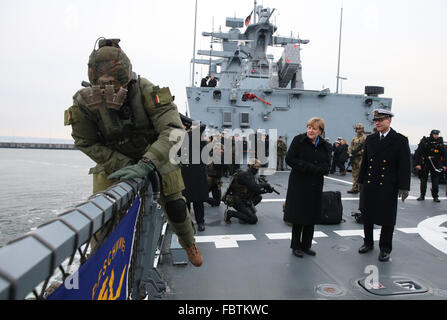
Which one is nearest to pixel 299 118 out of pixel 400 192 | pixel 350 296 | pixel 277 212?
pixel 277 212

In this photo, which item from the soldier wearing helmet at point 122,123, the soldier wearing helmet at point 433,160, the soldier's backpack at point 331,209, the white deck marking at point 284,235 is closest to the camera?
the soldier wearing helmet at point 122,123

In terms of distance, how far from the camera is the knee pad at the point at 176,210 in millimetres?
2174

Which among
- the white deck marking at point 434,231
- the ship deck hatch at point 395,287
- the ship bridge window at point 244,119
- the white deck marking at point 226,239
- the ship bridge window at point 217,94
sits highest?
the ship bridge window at point 217,94

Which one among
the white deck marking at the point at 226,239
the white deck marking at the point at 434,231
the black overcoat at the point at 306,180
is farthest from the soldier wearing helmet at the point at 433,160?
the white deck marking at the point at 226,239

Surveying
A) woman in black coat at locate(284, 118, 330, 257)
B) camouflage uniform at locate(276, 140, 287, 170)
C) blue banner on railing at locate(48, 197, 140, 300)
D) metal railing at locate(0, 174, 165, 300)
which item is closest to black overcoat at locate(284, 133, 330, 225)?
woman in black coat at locate(284, 118, 330, 257)

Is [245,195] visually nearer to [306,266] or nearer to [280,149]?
[306,266]

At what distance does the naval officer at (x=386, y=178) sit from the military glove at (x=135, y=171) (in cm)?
279

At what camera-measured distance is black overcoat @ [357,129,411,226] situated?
11.1 ft

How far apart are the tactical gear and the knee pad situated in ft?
2.81

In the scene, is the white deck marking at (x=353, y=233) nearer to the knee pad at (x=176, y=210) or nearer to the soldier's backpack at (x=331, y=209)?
the soldier's backpack at (x=331, y=209)

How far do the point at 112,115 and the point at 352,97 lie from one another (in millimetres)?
13481

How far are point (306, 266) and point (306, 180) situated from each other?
0.93 meters

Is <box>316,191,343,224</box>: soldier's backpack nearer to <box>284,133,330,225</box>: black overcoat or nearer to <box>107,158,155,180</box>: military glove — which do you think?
<box>284,133,330,225</box>: black overcoat

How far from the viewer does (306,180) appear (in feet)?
11.5
